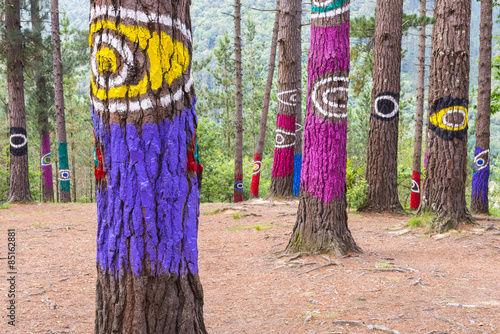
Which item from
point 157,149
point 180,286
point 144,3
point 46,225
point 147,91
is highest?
point 144,3

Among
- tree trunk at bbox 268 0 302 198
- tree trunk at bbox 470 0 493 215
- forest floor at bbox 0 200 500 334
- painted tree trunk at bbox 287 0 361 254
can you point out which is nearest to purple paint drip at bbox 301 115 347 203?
painted tree trunk at bbox 287 0 361 254

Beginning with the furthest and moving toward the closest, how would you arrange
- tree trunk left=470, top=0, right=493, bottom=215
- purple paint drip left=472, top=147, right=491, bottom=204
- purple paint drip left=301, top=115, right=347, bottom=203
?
purple paint drip left=472, top=147, right=491, bottom=204, tree trunk left=470, top=0, right=493, bottom=215, purple paint drip left=301, top=115, right=347, bottom=203

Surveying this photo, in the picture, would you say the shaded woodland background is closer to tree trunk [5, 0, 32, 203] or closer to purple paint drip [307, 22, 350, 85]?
tree trunk [5, 0, 32, 203]

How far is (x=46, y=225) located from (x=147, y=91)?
749cm

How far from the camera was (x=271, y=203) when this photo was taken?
416 inches

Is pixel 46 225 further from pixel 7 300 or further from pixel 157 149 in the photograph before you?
pixel 157 149

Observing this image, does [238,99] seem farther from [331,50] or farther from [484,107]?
[331,50]

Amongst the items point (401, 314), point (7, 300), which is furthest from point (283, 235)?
point (7, 300)

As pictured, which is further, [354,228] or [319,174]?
[354,228]

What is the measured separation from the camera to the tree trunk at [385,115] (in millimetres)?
8820

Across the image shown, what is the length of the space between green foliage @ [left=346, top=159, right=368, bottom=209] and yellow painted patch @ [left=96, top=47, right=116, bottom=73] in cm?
722

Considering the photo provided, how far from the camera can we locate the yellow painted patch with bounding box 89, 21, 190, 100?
2.32m

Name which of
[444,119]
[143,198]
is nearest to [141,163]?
[143,198]

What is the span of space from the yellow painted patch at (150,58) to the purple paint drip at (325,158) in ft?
10.2
